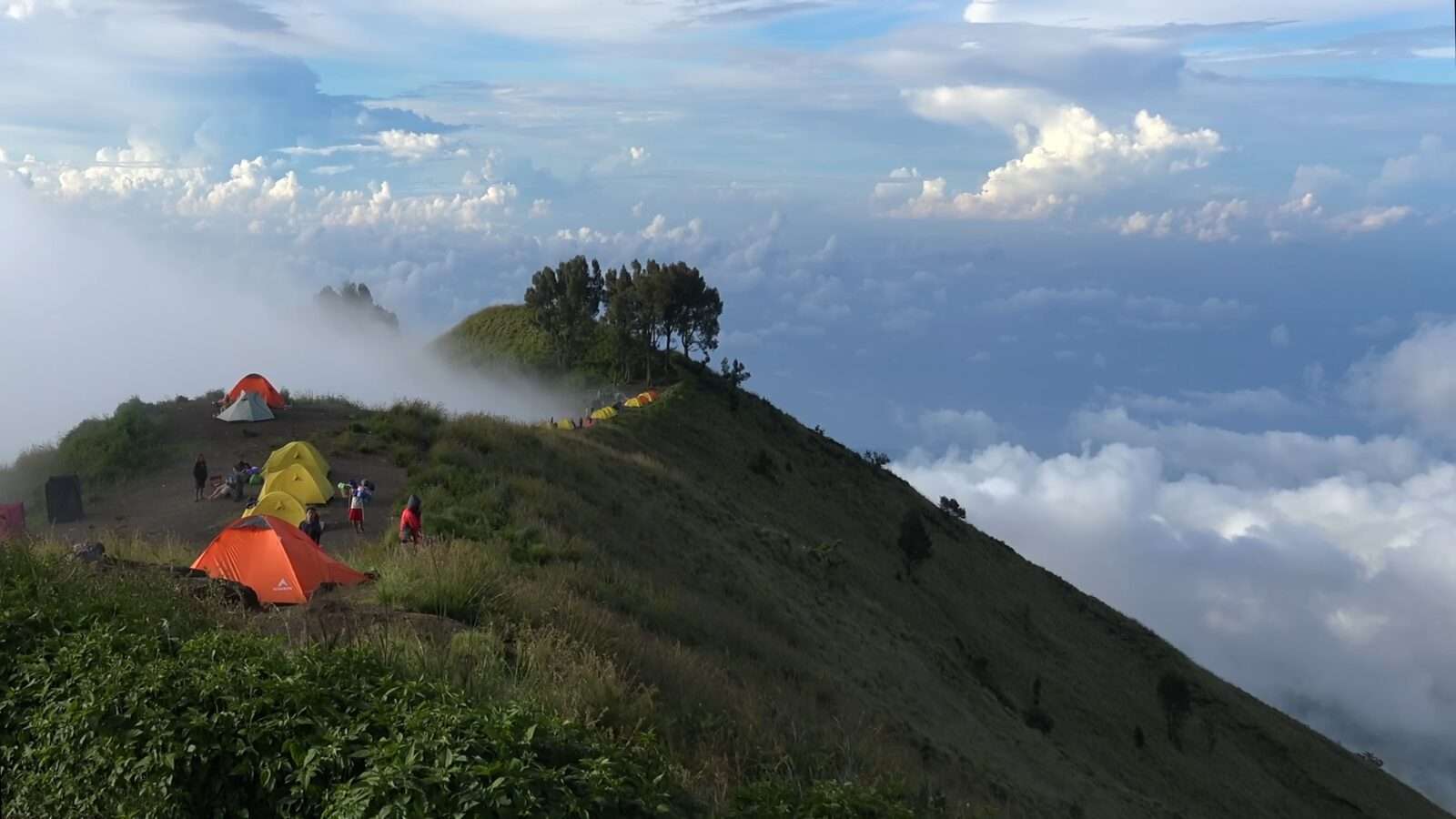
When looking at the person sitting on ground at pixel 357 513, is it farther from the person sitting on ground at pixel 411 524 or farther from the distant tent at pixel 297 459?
the person sitting on ground at pixel 411 524

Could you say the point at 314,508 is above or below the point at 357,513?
below

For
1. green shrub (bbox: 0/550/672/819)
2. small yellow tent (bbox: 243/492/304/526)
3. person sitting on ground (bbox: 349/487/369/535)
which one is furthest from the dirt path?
green shrub (bbox: 0/550/672/819)

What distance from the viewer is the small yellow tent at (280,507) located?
66.1 ft

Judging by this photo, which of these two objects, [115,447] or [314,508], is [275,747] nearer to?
[314,508]

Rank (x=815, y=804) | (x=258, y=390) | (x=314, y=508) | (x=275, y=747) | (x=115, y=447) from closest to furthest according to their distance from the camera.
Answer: (x=275, y=747), (x=815, y=804), (x=314, y=508), (x=115, y=447), (x=258, y=390)

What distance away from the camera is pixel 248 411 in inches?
1123

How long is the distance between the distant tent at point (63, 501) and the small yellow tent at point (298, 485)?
4172 mm

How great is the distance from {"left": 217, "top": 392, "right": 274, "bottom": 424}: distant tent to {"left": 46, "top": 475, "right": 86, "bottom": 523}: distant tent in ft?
20.0

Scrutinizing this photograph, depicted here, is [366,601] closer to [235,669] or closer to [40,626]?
[40,626]

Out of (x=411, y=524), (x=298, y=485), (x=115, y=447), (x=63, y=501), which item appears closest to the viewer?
(x=411, y=524)

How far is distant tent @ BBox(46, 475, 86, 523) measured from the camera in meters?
22.2

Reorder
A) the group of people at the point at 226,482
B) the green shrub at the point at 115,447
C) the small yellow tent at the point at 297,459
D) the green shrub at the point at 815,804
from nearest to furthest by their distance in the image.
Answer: the green shrub at the point at 815,804, the group of people at the point at 226,482, the small yellow tent at the point at 297,459, the green shrub at the point at 115,447

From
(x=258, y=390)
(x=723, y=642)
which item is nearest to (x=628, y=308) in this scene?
(x=258, y=390)

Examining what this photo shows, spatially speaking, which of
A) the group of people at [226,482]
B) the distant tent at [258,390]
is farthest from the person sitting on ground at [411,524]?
the distant tent at [258,390]
